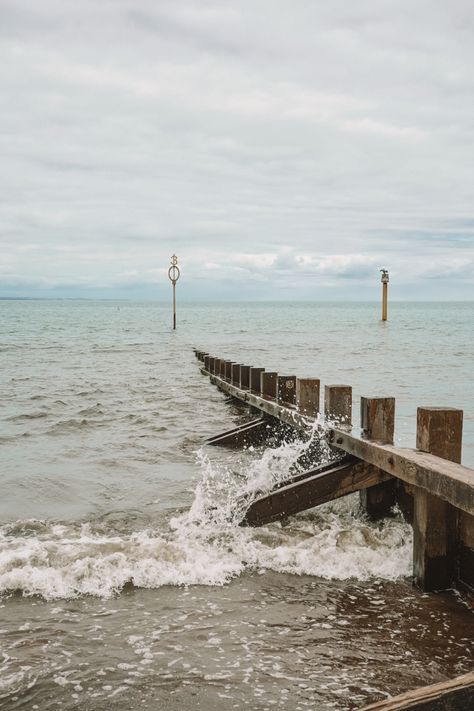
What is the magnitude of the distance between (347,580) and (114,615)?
1.80 m

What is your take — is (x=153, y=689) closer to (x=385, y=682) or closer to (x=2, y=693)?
(x=2, y=693)

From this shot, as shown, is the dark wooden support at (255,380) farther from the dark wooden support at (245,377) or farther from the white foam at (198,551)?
the white foam at (198,551)

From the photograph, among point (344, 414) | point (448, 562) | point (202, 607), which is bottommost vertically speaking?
point (202, 607)

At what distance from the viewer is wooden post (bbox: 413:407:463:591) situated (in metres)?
4.62

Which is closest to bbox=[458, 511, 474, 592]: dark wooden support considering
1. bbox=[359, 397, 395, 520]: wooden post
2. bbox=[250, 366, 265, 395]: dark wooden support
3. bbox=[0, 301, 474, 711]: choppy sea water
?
bbox=[0, 301, 474, 711]: choppy sea water

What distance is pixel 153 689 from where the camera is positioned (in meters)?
3.50

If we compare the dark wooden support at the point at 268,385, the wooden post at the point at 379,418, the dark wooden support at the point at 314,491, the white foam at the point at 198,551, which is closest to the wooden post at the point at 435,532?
the white foam at the point at 198,551

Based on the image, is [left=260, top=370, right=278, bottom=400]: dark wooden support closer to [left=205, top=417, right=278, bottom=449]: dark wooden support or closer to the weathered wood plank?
[left=205, top=417, right=278, bottom=449]: dark wooden support

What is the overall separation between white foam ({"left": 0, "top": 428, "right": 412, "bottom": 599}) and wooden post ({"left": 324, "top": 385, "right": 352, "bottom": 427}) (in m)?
0.93

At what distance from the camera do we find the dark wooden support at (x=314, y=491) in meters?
5.74

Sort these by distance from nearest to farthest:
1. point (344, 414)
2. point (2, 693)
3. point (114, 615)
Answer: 1. point (2, 693)
2. point (114, 615)
3. point (344, 414)

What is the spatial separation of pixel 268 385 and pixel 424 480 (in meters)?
5.53

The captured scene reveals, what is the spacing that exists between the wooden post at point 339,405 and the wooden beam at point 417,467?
171 mm

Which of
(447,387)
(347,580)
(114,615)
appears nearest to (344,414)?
(347,580)
